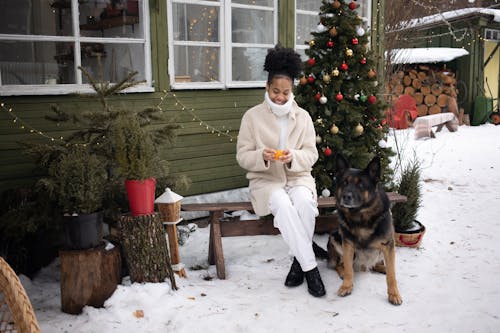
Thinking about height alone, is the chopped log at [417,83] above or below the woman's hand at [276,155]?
above

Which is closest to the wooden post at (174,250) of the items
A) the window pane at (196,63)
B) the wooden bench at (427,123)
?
the window pane at (196,63)

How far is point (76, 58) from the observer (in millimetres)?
4883

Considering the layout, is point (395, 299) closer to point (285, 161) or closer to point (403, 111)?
point (285, 161)

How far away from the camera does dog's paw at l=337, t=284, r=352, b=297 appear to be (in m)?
3.93

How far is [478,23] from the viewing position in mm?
15836

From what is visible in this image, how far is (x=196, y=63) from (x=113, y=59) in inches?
42.3

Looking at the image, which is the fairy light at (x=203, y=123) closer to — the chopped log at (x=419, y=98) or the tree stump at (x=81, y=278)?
the tree stump at (x=81, y=278)

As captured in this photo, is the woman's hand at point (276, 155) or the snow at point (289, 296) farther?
the woman's hand at point (276, 155)

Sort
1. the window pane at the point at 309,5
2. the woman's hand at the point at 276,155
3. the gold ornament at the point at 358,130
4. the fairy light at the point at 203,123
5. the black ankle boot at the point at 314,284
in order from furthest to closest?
the window pane at the point at 309,5
the fairy light at the point at 203,123
the gold ornament at the point at 358,130
the woman's hand at the point at 276,155
the black ankle boot at the point at 314,284

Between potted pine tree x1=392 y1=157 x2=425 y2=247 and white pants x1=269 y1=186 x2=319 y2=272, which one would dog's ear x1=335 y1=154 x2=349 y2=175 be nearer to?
white pants x1=269 y1=186 x2=319 y2=272

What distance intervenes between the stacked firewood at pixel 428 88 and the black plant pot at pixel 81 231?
13280 millimetres

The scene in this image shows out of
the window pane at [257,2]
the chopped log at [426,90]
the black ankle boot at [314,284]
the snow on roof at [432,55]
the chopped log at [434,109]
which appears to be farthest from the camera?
the chopped log at [426,90]

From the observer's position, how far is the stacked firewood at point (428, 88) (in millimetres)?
15508

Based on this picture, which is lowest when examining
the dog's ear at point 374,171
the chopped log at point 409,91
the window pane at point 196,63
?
the dog's ear at point 374,171
